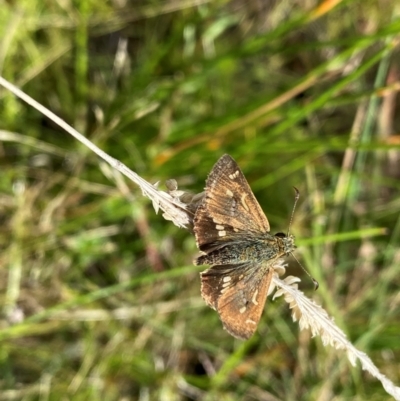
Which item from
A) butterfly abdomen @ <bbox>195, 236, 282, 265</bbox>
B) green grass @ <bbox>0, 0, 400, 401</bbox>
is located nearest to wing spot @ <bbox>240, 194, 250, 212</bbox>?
butterfly abdomen @ <bbox>195, 236, 282, 265</bbox>

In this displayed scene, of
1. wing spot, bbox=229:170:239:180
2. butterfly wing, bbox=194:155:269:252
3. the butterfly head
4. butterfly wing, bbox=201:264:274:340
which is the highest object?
wing spot, bbox=229:170:239:180

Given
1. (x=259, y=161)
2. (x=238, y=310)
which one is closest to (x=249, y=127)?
(x=259, y=161)

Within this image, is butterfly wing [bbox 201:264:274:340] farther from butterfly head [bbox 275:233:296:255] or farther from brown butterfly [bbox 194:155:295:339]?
butterfly head [bbox 275:233:296:255]

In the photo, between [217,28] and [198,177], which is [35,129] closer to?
[198,177]

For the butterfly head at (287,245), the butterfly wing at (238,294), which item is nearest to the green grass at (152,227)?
the butterfly head at (287,245)

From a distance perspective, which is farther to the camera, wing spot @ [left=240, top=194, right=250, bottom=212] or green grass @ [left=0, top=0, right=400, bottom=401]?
green grass @ [left=0, top=0, right=400, bottom=401]

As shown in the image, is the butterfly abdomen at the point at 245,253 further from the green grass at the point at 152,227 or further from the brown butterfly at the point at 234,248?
the green grass at the point at 152,227

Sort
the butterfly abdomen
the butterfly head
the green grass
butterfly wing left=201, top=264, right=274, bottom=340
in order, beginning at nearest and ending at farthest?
1. butterfly wing left=201, top=264, right=274, bottom=340
2. the butterfly abdomen
3. the butterfly head
4. the green grass

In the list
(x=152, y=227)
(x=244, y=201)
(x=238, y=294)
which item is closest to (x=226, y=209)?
(x=244, y=201)
